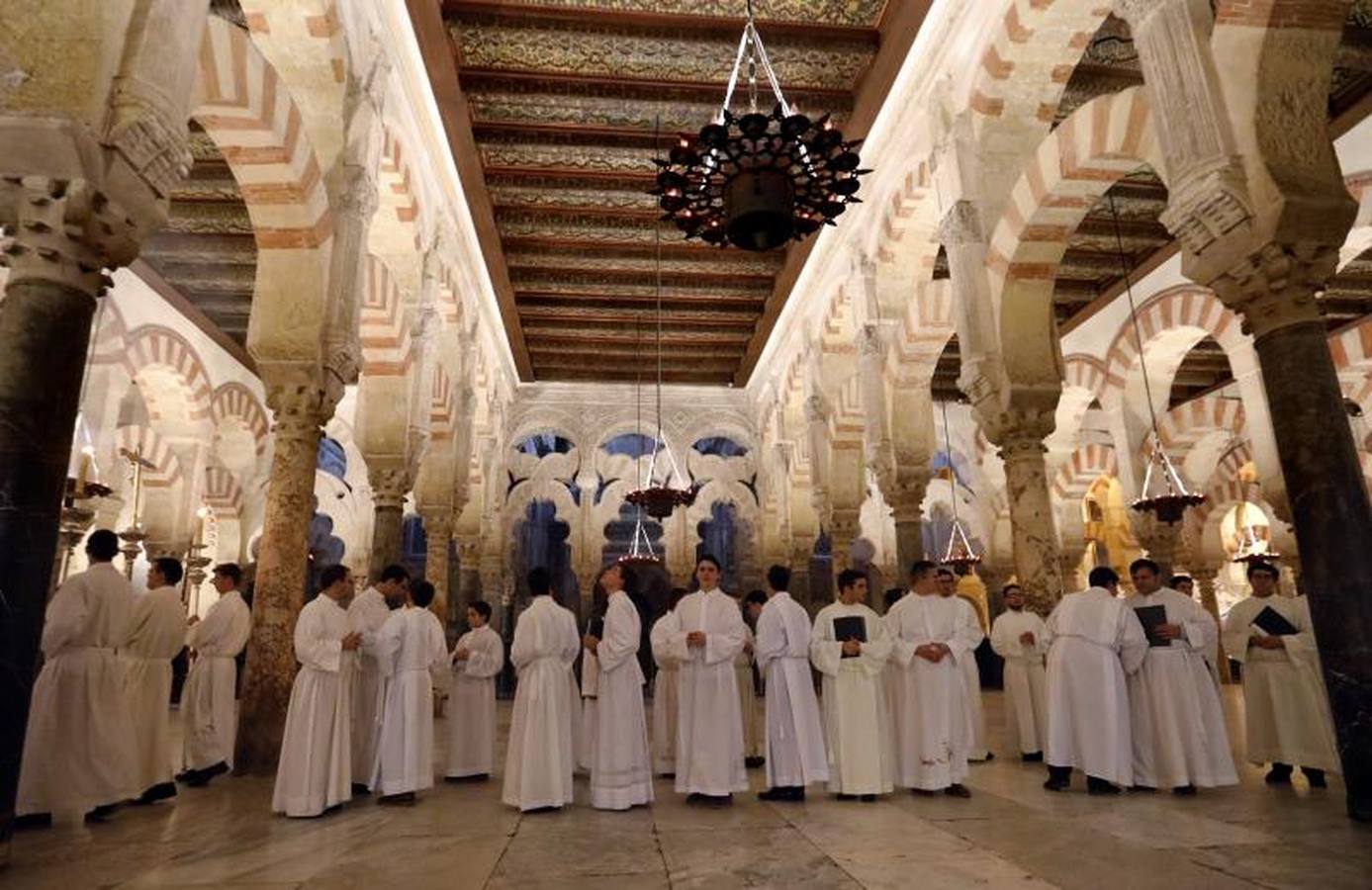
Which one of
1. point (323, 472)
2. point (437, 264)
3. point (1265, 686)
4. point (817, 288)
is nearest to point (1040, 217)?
point (1265, 686)

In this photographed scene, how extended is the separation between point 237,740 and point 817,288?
25.1ft

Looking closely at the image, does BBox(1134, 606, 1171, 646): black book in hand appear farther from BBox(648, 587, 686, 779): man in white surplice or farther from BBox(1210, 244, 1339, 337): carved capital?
BBox(648, 587, 686, 779): man in white surplice

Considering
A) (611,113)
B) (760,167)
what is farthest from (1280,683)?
(611,113)

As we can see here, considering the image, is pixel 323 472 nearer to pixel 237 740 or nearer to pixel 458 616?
pixel 458 616

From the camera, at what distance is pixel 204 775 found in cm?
495

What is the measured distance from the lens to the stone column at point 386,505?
754 centimetres

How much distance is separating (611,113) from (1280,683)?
6.59 metres

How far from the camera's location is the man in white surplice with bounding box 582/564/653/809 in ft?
13.5

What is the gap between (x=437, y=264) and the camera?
27.1 ft

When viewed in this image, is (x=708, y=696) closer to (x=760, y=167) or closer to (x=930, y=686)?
(x=930, y=686)

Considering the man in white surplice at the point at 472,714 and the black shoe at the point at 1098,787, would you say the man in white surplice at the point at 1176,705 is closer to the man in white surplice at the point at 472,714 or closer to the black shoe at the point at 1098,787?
the black shoe at the point at 1098,787

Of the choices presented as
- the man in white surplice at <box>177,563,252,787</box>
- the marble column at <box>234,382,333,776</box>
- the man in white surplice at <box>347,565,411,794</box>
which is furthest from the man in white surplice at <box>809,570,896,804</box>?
the man in white surplice at <box>177,563,252,787</box>

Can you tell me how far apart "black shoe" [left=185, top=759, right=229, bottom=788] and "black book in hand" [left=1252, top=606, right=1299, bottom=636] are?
20.1 feet

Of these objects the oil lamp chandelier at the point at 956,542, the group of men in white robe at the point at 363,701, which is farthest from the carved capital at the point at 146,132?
the oil lamp chandelier at the point at 956,542
